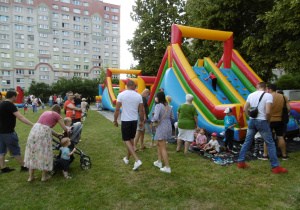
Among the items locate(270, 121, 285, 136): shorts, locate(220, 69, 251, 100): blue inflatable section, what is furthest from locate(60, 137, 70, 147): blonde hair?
locate(220, 69, 251, 100): blue inflatable section

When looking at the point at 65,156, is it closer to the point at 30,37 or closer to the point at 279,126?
the point at 279,126

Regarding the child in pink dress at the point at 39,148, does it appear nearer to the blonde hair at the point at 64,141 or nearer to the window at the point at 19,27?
the blonde hair at the point at 64,141

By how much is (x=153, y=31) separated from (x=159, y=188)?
70.3 feet

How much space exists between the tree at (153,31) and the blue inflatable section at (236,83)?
510 inches

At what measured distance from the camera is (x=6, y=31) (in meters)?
42.5

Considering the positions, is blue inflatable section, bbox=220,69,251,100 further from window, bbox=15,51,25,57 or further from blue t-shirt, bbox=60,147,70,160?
window, bbox=15,51,25,57

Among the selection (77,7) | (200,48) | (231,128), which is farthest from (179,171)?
(77,7)

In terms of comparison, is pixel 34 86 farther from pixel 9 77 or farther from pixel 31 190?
pixel 31 190

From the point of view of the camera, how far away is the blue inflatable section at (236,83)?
8758mm

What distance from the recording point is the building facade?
1683 inches

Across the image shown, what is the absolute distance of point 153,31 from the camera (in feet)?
74.6

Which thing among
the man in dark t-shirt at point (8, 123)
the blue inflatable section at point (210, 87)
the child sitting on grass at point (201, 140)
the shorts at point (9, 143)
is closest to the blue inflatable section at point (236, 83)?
the blue inflatable section at point (210, 87)

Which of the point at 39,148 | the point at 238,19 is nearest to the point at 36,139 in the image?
the point at 39,148

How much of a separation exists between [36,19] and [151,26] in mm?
35057
